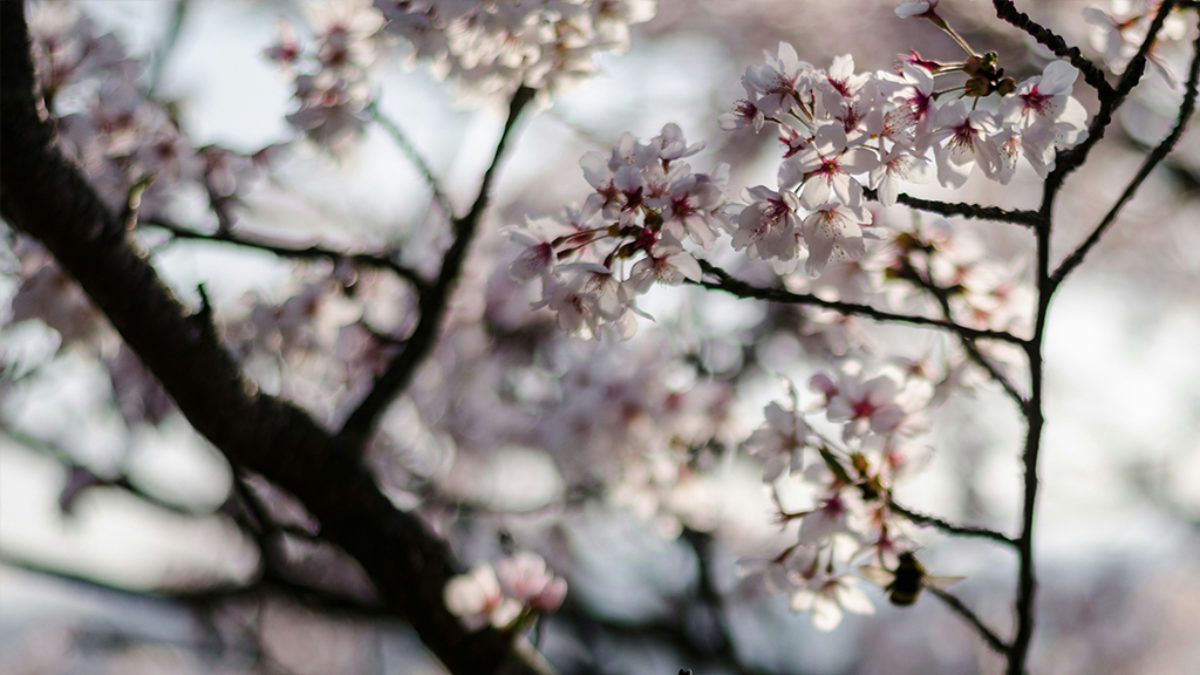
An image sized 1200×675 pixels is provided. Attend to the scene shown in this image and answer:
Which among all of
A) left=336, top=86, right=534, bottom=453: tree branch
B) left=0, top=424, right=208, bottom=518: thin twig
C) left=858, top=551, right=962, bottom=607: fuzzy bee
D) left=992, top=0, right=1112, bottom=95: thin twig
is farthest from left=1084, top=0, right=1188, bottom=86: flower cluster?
left=0, top=424, right=208, bottom=518: thin twig

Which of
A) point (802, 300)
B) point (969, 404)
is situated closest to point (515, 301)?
point (802, 300)

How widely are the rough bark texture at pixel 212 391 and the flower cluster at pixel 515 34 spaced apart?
1.83 ft

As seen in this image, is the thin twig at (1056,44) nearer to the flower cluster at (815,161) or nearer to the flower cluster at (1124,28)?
the flower cluster at (815,161)

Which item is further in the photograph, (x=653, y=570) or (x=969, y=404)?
(x=969, y=404)

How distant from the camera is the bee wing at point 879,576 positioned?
120 cm

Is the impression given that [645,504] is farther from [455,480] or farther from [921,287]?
[455,480]

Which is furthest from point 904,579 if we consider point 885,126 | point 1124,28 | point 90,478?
point 90,478

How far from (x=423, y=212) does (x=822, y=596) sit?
2894mm

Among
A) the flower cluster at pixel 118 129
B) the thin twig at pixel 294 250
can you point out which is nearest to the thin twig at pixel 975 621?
the thin twig at pixel 294 250

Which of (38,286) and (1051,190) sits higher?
(1051,190)

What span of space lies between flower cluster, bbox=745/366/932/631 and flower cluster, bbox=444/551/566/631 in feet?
1.43

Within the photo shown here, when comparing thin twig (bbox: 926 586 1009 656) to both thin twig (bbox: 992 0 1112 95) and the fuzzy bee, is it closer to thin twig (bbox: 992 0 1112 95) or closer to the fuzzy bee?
the fuzzy bee

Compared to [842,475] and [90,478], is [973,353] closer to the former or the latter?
[842,475]

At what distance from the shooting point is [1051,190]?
983mm
